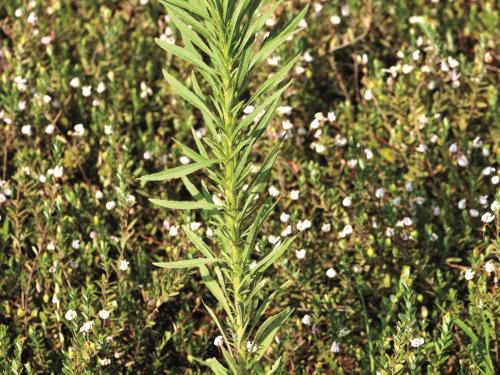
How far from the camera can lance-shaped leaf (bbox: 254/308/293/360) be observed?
290 cm

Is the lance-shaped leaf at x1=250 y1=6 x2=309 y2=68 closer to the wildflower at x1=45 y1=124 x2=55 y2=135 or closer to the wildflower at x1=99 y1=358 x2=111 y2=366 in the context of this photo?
the wildflower at x1=99 y1=358 x2=111 y2=366

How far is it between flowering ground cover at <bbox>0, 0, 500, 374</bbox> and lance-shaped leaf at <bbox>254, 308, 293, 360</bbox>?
22 centimetres

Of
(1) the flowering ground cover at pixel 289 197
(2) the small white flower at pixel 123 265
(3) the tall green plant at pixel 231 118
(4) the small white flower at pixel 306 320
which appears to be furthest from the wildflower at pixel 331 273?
(3) the tall green plant at pixel 231 118

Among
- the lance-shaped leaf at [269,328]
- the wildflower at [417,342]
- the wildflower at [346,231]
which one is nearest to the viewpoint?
the lance-shaped leaf at [269,328]

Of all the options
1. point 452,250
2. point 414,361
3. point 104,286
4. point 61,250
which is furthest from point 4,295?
point 452,250

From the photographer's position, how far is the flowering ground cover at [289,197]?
12.7 feet

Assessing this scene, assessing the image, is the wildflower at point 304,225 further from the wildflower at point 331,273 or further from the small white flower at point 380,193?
the small white flower at point 380,193

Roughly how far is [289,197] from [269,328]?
67.9 inches

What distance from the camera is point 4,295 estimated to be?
419cm

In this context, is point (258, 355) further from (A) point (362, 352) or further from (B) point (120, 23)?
(B) point (120, 23)

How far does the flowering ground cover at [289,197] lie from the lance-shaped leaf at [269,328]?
22cm

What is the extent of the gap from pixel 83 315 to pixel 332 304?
3.85ft

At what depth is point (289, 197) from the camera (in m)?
4.63

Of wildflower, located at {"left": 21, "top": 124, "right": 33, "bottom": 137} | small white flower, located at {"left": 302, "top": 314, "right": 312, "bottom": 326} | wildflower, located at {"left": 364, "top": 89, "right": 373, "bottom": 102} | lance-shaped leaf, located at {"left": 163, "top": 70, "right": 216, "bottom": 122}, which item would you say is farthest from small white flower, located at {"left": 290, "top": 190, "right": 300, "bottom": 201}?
lance-shaped leaf, located at {"left": 163, "top": 70, "right": 216, "bottom": 122}
